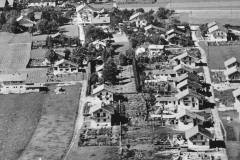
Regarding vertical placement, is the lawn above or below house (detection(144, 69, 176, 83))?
below

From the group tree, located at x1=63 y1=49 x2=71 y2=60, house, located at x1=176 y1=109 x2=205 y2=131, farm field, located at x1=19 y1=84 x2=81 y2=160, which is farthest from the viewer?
tree, located at x1=63 y1=49 x2=71 y2=60

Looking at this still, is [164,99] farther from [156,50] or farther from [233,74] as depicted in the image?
[156,50]

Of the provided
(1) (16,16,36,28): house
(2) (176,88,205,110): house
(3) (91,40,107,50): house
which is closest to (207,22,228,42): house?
(3) (91,40,107,50): house

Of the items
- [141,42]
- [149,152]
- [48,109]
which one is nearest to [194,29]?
[141,42]

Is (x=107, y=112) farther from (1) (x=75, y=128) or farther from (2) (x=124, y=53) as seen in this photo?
(2) (x=124, y=53)

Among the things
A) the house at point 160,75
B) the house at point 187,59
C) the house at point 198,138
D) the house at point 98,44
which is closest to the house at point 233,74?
the house at point 187,59

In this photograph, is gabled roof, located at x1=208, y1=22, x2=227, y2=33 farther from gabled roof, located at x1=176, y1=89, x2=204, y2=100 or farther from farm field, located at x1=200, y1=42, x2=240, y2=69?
gabled roof, located at x1=176, y1=89, x2=204, y2=100
